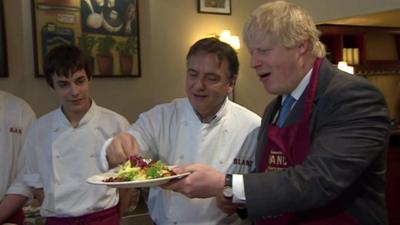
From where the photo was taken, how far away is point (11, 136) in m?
2.00

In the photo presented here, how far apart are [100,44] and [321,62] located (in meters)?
2.96

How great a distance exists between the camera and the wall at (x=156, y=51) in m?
3.54

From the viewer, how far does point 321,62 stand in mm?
1193

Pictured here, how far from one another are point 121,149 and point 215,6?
3.48 meters

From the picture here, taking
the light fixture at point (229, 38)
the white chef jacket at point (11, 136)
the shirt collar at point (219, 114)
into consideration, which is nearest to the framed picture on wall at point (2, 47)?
the white chef jacket at point (11, 136)

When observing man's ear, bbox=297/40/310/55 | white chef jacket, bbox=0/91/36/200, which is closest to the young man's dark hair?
white chef jacket, bbox=0/91/36/200

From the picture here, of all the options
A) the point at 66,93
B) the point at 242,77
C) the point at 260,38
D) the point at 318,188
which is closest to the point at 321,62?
the point at 260,38

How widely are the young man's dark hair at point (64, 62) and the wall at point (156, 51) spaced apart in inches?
70.8

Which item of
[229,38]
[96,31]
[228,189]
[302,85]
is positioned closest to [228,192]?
[228,189]

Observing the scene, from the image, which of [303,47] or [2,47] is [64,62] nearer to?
[303,47]

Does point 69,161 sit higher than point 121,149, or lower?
lower

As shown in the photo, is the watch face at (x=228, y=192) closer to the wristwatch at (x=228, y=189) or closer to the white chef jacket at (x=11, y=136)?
the wristwatch at (x=228, y=189)

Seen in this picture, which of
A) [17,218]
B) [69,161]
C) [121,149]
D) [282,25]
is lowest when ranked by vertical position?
[17,218]

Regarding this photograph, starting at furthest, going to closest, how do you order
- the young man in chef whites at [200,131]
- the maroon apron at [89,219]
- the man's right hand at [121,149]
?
the maroon apron at [89,219] < the young man in chef whites at [200,131] < the man's right hand at [121,149]
